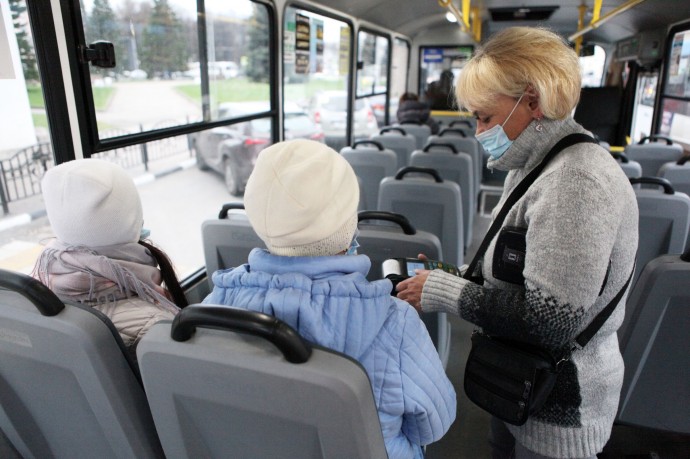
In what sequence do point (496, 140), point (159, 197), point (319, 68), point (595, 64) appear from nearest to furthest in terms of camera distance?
point (496, 140) → point (159, 197) → point (319, 68) → point (595, 64)

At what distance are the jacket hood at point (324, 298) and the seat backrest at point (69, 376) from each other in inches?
15.3

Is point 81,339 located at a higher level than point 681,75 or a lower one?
lower

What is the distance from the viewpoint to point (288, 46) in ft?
13.9

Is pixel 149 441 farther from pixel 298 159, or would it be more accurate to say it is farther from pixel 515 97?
pixel 515 97

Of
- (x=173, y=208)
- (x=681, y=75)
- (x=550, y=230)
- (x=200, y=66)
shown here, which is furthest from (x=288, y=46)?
(x=681, y=75)

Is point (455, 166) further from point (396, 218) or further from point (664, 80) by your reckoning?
point (664, 80)

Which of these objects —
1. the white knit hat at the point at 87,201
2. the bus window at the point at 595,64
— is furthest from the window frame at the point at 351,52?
the bus window at the point at 595,64

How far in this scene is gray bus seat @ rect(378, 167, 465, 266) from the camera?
8.92ft

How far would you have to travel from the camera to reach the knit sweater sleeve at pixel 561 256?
3.35 ft

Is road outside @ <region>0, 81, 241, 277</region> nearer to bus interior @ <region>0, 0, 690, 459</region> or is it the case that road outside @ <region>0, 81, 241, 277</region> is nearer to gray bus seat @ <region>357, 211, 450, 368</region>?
bus interior @ <region>0, 0, 690, 459</region>

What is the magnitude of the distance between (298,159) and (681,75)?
693cm

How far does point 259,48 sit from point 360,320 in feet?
11.7

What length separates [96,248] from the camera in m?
1.44

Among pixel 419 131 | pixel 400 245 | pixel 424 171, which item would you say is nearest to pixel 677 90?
pixel 419 131
